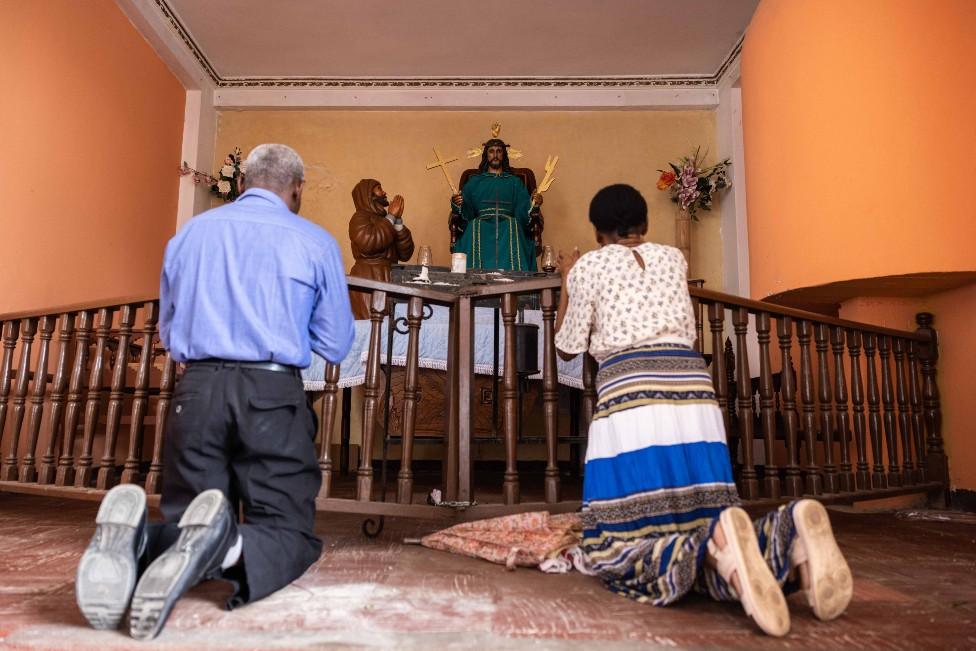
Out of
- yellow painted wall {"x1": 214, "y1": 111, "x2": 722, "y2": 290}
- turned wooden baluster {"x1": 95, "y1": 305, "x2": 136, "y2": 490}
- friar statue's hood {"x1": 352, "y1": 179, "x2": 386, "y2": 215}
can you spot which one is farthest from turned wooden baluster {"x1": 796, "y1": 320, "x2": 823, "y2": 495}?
yellow painted wall {"x1": 214, "y1": 111, "x2": 722, "y2": 290}

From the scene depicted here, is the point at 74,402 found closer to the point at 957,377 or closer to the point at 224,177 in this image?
the point at 224,177

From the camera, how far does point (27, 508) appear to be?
15.3 feet

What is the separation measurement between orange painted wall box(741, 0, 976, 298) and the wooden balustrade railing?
574mm

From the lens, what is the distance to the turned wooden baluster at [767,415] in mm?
3709

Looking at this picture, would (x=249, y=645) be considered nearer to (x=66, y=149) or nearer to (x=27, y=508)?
(x=27, y=508)

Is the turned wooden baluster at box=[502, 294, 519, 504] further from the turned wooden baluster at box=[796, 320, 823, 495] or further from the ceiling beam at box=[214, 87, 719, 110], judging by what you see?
the ceiling beam at box=[214, 87, 719, 110]

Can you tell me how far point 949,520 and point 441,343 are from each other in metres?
3.22

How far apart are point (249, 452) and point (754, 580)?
1.56 metres

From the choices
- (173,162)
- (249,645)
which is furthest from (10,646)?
(173,162)

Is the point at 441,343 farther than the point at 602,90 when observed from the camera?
No

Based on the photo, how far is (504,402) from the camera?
3547 millimetres

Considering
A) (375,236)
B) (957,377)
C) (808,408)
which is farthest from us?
(375,236)

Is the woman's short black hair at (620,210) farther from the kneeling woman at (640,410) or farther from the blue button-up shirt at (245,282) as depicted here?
the blue button-up shirt at (245,282)

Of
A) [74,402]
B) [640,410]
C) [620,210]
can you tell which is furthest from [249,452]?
[74,402]
